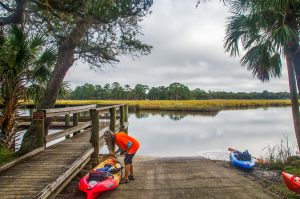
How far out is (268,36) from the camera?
940 centimetres

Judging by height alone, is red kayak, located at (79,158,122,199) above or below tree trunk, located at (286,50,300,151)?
below

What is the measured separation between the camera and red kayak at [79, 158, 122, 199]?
19.5ft

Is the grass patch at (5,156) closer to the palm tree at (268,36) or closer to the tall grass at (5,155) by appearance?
the tall grass at (5,155)

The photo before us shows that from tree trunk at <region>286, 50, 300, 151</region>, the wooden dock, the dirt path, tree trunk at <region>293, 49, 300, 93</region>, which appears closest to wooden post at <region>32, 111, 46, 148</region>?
the wooden dock

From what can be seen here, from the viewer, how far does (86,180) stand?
629cm

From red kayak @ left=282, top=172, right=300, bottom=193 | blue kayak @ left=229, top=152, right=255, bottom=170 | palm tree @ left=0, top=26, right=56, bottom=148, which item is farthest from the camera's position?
blue kayak @ left=229, top=152, right=255, bottom=170

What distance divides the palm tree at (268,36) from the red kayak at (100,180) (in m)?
5.23

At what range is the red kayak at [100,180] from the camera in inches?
234

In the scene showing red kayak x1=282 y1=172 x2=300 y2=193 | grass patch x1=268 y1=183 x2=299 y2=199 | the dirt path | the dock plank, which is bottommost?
grass patch x1=268 y1=183 x2=299 y2=199

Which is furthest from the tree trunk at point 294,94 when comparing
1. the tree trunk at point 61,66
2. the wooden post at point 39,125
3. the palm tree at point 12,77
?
the palm tree at point 12,77

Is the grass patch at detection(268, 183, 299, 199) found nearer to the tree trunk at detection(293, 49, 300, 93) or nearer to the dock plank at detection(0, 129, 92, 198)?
the tree trunk at detection(293, 49, 300, 93)

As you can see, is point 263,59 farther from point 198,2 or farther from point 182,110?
point 182,110

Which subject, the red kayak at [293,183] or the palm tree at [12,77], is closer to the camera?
the red kayak at [293,183]

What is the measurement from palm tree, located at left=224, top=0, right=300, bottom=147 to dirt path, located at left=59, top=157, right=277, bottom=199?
3.13 meters
